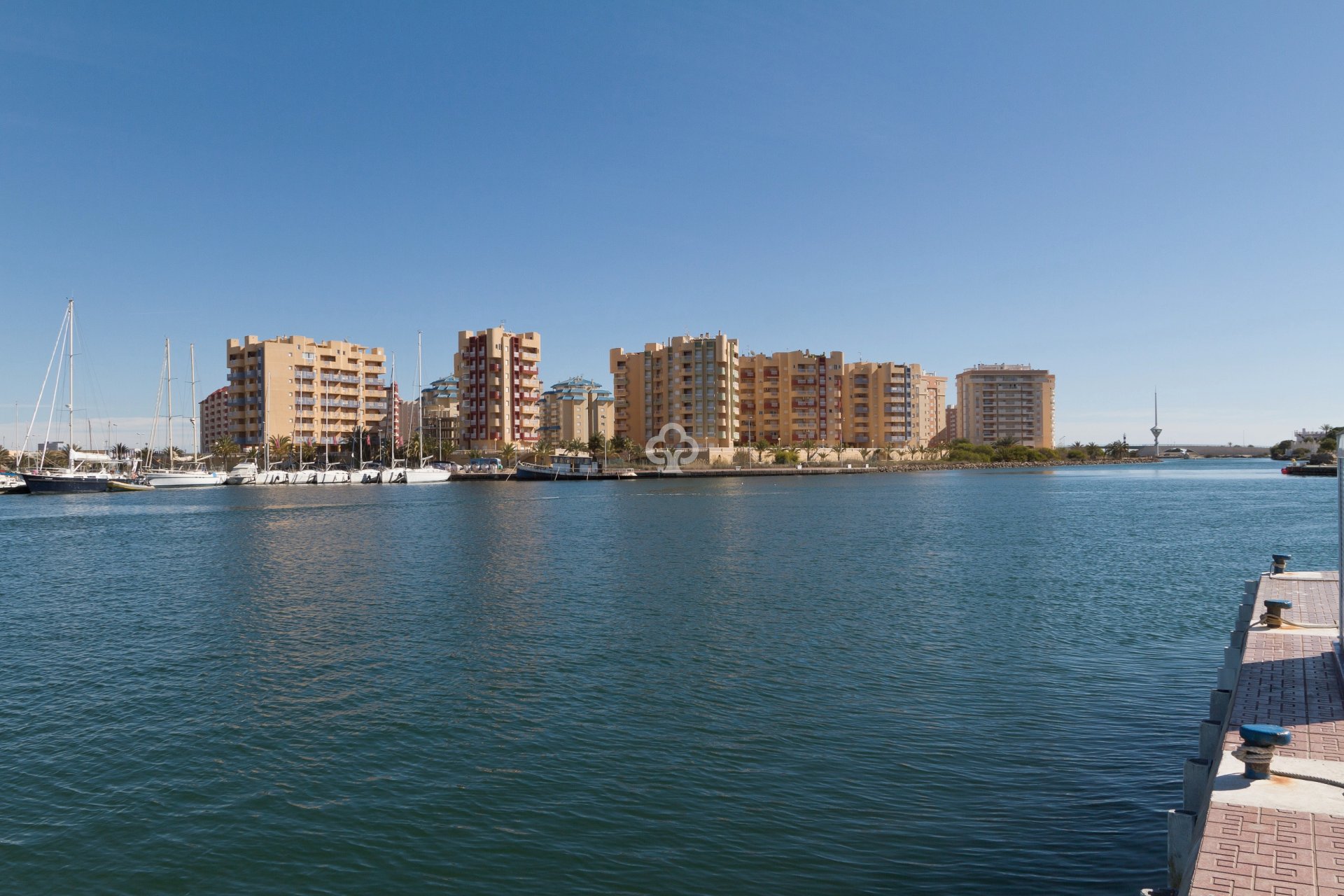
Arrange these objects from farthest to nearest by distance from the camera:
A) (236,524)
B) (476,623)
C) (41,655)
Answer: (236,524)
(476,623)
(41,655)

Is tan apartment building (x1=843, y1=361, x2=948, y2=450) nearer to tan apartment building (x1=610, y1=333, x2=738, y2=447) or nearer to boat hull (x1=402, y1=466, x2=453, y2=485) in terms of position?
tan apartment building (x1=610, y1=333, x2=738, y2=447)

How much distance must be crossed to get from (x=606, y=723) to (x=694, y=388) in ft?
514

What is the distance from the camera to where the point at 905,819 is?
431 inches

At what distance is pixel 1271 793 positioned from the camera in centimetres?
748

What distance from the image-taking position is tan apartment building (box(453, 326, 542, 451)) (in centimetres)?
16250

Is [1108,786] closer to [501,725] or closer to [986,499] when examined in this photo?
[501,725]

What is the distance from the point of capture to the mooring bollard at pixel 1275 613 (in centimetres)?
1431

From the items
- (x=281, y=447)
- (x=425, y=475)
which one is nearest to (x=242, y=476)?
(x=281, y=447)

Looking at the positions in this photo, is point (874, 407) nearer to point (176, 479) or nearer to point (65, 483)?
point (176, 479)

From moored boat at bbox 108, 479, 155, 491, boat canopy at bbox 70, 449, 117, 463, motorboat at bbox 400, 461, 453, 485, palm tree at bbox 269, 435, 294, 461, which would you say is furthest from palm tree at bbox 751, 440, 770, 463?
boat canopy at bbox 70, 449, 117, 463

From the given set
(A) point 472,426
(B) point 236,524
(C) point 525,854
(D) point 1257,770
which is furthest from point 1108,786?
(A) point 472,426

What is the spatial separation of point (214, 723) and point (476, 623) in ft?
31.4

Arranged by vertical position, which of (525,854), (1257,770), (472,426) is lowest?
(525,854)

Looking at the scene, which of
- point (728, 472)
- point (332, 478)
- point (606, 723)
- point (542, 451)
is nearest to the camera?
point (606, 723)
